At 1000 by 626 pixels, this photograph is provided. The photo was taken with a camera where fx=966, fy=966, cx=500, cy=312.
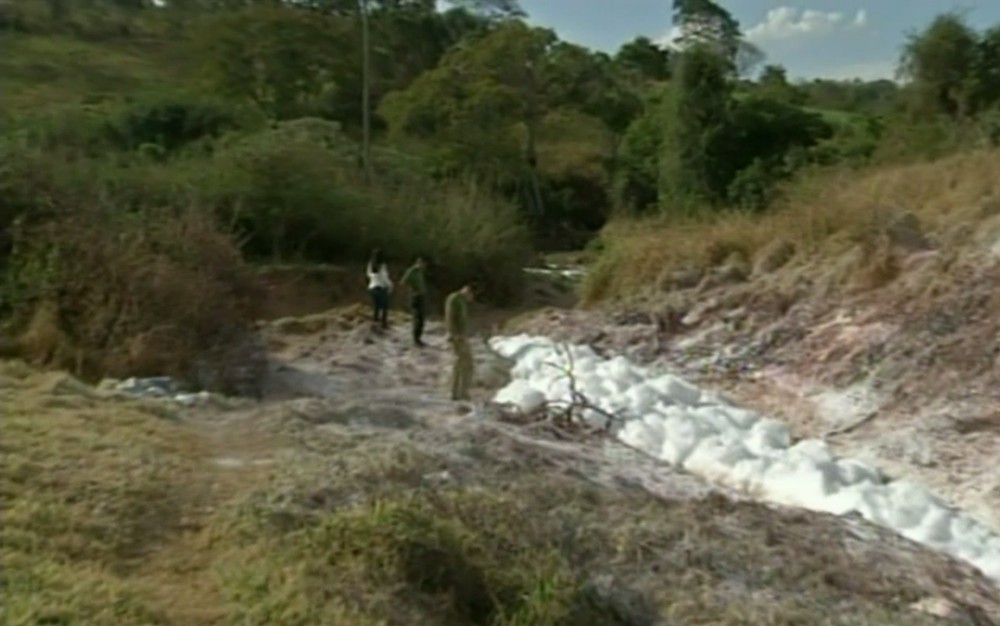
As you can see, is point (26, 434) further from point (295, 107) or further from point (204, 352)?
point (295, 107)

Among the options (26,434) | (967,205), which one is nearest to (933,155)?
(967,205)

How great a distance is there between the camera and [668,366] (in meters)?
11.0

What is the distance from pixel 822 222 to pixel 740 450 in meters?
5.71

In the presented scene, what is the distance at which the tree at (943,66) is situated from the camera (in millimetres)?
21922

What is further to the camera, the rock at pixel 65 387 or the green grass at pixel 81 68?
the green grass at pixel 81 68

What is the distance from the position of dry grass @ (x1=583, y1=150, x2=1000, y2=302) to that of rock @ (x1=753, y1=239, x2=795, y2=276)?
0.09m

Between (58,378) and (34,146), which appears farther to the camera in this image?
(34,146)

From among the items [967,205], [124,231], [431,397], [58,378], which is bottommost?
[431,397]

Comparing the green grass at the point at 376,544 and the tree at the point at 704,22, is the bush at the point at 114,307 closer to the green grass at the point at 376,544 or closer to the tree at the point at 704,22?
the green grass at the point at 376,544

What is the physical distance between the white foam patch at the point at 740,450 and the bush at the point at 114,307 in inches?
118

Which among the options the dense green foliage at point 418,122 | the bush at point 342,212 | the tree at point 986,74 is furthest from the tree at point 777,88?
the bush at point 342,212

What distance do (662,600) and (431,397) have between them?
5454 mm

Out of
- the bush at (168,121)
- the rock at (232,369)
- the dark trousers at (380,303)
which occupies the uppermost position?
the bush at (168,121)

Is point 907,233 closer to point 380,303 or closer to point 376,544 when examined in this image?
point 380,303
